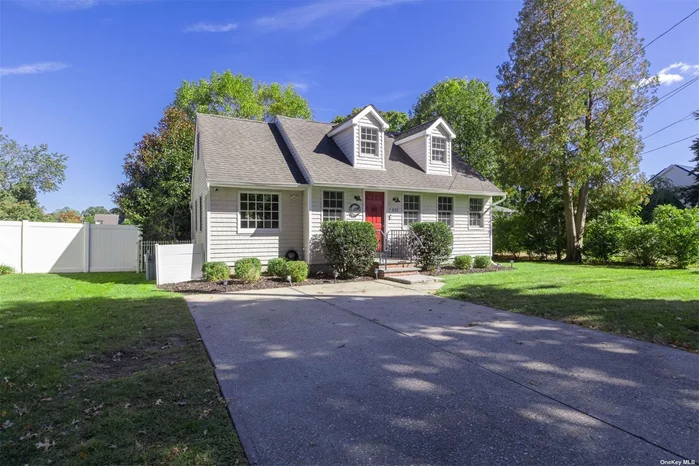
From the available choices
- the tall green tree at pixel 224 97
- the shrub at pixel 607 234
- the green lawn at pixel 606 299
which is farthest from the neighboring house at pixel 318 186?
the tall green tree at pixel 224 97

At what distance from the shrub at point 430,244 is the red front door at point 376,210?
123cm

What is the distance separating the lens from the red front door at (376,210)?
1358cm

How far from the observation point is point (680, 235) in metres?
14.0

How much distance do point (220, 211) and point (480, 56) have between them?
534 inches

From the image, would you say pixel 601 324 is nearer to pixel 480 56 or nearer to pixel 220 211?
pixel 220 211

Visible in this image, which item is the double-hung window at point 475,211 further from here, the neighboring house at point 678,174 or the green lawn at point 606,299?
the neighboring house at point 678,174

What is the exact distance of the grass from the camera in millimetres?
2498

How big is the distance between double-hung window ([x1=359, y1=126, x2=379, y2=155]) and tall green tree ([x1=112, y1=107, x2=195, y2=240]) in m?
8.60

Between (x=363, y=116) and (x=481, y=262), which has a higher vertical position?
(x=363, y=116)

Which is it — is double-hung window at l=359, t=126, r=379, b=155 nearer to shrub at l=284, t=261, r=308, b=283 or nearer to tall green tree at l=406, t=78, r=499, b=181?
shrub at l=284, t=261, r=308, b=283

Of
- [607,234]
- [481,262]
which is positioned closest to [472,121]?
[607,234]

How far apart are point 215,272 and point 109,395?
7.68m

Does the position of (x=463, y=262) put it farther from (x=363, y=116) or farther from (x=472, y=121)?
(x=472, y=121)

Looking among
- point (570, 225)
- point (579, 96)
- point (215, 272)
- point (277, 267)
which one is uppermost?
point (579, 96)
